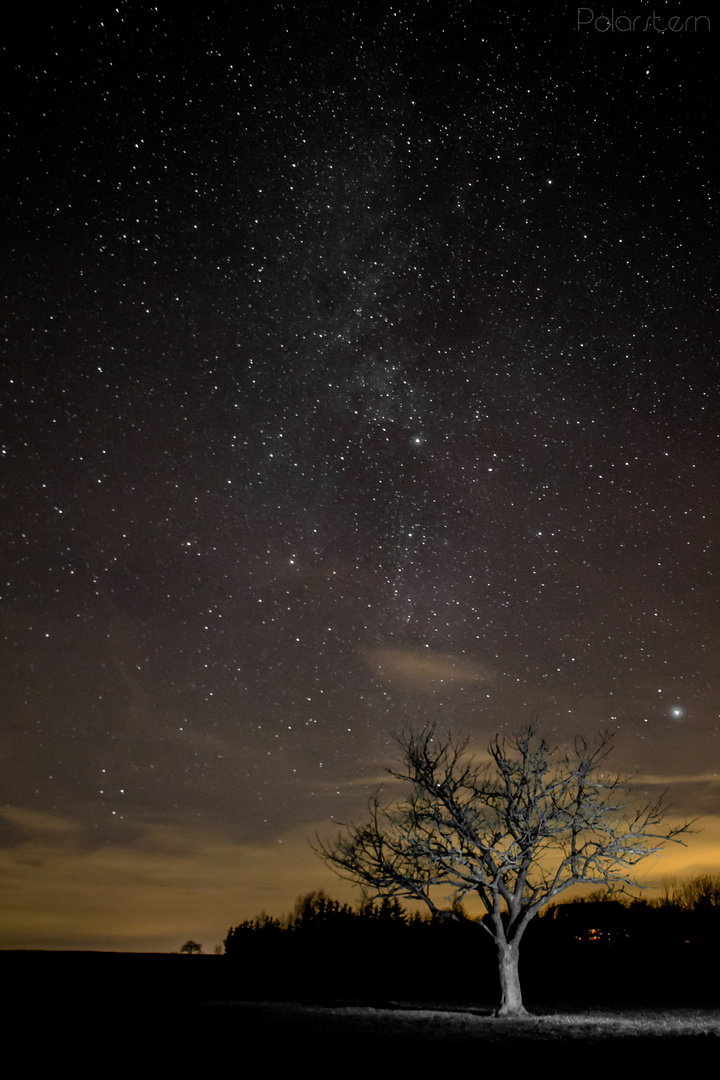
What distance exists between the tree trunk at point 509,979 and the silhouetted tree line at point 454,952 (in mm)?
11623

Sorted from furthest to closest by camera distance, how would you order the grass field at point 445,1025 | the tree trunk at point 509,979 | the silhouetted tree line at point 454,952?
the silhouetted tree line at point 454,952, the tree trunk at point 509,979, the grass field at point 445,1025

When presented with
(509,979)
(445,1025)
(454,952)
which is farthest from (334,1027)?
(454,952)

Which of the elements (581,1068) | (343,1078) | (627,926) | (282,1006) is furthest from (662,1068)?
(627,926)

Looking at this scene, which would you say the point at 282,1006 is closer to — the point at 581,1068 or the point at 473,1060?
the point at 473,1060

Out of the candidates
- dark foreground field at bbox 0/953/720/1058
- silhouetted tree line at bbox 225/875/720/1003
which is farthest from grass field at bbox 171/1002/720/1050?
silhouetted tree line at bbox 225/875/720/1003

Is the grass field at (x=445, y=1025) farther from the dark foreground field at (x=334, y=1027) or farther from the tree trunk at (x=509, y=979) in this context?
the tree trunk at (x=509, y=979)

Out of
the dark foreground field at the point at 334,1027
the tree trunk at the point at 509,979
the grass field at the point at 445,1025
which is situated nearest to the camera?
the dark foreground field at the point at 334,1027

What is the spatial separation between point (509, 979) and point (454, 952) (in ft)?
85.8

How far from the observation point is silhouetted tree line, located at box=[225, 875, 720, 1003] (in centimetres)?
3239

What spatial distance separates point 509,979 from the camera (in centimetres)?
1869

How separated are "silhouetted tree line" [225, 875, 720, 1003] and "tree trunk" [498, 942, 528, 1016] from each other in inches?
458

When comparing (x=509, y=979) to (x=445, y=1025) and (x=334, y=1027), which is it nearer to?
(x=445, y=1025)

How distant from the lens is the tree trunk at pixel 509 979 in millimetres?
18547

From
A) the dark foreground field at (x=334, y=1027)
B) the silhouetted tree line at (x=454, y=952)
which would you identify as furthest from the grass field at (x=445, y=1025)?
the silhouetted tree line at (x=454, y=952)
